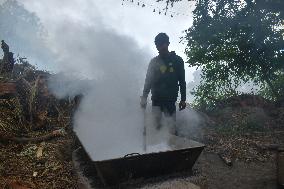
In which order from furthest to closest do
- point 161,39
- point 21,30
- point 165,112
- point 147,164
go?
point 21,30, point 165,112, point 161,39, point 147,164

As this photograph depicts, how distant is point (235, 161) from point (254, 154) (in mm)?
709

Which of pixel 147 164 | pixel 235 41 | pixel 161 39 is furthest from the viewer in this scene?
pixel 235 41

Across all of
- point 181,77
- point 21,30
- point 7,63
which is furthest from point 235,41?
point 21,30

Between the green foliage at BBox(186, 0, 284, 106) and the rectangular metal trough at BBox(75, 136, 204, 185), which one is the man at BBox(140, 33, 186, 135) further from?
the green foliage at BBox(186, 0, 284, 106)

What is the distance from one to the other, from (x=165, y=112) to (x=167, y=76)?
2.40 ft

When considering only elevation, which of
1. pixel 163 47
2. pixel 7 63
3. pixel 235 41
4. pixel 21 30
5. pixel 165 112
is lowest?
pixel 165 112

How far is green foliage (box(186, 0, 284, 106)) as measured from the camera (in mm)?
10836

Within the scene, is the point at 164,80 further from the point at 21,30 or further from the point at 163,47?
the point at 21,30

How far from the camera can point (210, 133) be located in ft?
30.7

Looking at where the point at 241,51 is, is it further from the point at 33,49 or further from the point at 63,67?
the point at 33,49

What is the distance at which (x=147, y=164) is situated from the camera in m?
4.11

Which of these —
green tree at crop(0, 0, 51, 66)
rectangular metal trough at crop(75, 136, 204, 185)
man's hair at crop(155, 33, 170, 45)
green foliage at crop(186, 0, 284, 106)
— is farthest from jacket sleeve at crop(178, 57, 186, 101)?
green tree at crop(0, 0, 51, 66)

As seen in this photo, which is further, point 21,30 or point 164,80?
point 21,30

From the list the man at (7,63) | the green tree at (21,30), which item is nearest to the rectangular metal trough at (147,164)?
the man at (7,63)
